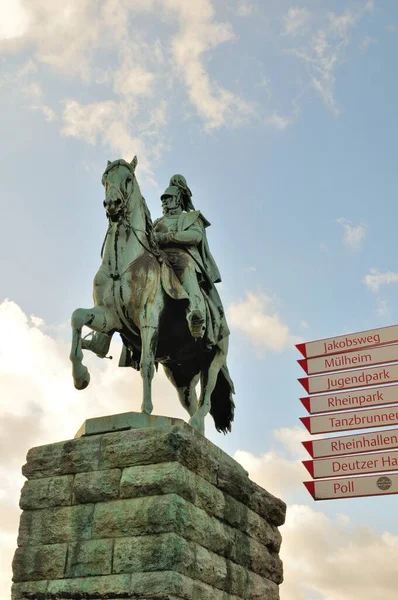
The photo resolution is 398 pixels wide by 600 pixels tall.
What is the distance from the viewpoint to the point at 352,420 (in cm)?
1208

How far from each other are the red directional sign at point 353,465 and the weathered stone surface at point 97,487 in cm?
500

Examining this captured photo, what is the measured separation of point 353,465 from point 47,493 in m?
5.37

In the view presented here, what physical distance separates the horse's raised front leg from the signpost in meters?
4.85

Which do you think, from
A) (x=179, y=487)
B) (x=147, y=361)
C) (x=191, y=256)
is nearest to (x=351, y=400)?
(x=191, y=256)

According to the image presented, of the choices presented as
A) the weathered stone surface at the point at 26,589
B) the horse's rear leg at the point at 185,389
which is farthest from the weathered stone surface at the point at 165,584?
the horse's rear leg at the point at 185,389

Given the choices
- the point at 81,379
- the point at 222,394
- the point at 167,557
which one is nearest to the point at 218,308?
the point at 222,394

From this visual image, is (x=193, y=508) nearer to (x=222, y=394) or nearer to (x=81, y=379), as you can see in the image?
(x=81, y=379)

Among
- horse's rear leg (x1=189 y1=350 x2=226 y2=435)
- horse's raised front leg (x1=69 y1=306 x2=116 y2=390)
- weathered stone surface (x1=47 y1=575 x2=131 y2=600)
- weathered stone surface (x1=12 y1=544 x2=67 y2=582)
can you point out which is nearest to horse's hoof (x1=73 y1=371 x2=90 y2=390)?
horse's raised front leg (x1=69 y1=306 x2=116 y2=390)

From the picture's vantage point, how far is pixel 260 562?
898 cm

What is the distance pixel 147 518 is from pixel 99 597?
0.82 meters

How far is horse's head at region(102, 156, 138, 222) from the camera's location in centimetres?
887

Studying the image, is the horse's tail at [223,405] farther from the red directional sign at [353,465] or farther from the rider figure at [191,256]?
the red directional sign at [353,465]

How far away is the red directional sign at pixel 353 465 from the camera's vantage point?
1153cm

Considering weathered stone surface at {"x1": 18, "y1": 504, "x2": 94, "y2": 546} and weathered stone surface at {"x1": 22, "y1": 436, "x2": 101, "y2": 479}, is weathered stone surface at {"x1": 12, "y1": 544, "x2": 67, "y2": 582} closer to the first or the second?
weathered stone surface at {"x1": 18, "y1": 504, "x2": 94, "y2": 546}
